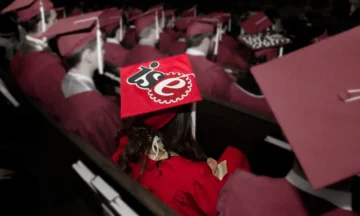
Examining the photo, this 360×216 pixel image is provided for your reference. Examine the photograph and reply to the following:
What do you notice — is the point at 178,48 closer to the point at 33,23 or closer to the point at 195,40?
the point at 195,40

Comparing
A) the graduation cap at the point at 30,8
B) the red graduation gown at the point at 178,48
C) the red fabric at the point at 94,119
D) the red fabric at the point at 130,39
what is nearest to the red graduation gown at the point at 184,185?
the red fabric at the point at 94,119

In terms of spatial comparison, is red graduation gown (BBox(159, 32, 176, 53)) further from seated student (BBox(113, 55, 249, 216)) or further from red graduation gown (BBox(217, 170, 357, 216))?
red graduation gown (BBox(217, 170, 357, 216))

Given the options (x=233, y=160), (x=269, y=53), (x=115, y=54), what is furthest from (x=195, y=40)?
(x=233, y=160)

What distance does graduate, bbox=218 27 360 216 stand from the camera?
70 cm

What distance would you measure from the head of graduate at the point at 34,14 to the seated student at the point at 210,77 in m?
1.79

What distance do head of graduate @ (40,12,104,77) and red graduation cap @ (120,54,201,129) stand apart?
2.77 feet

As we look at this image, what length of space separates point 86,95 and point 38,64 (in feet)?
4.09

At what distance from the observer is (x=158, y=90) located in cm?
139

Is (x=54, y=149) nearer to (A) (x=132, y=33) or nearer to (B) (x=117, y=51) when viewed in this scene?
(B) (x=117, y=51)

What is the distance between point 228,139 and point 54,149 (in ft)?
4.75

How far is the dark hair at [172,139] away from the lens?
136 centimetres

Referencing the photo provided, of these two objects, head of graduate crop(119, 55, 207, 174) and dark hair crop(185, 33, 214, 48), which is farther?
dark hair crop(185, 33, 214, 48)

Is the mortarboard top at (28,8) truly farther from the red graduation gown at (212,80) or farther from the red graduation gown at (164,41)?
the red graduation gown at (164,41)

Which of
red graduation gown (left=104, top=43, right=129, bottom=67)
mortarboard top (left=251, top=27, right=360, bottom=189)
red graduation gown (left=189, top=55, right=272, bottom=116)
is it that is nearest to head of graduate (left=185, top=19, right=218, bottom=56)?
red graduation gown (left=189, top=55, right=272, bottom=116)
